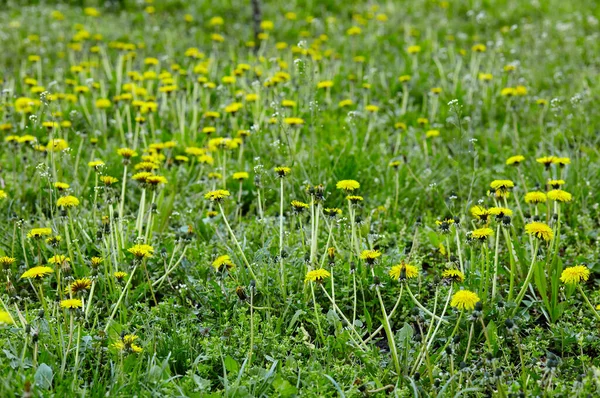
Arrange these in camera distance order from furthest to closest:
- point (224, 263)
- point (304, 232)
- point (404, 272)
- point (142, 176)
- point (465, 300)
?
1. point (304, 232)
2. point (142, 176)
3. point (224, 263)
4. point (404, 272)
5. point (465, 300)

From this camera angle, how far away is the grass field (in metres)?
2.75

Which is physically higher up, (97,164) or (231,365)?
(97,164)

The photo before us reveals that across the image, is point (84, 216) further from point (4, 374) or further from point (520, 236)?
point (520, 236)

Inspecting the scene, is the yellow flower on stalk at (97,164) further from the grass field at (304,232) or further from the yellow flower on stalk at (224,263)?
the yellow flower on stalk at (224,263)

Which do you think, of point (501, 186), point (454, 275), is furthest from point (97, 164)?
point (501, 186)

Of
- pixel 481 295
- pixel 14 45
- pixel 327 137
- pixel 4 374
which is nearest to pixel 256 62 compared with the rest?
pixel 327 137

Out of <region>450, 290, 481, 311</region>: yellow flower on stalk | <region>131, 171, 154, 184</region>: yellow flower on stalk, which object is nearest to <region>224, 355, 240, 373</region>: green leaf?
<region>450, 290, 481, 311</region>: yellow flower on stalk

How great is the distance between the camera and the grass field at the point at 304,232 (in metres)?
2.75

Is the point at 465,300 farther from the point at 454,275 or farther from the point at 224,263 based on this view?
the point at 224,263

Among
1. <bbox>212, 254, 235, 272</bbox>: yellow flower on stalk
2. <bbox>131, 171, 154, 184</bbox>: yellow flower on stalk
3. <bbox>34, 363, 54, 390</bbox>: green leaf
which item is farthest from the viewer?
<bbox>131, 171, 154, 184</bbox>: yellow flower on stalk

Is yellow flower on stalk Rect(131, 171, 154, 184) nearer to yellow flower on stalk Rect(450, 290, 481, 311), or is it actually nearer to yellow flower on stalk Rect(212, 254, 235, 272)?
yellow flower on stalk Rect(212, 254, 235, 272)

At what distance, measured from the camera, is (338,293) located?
3301mm

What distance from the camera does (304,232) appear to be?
3.71 metres

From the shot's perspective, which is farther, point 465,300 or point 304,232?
point 304,232
